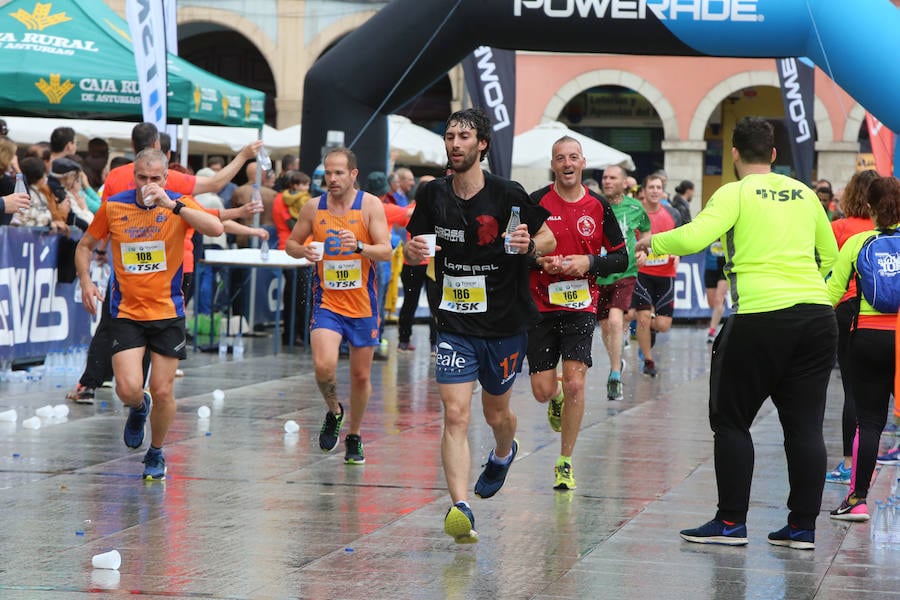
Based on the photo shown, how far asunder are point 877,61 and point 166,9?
246 inches

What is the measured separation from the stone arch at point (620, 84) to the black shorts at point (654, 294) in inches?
736

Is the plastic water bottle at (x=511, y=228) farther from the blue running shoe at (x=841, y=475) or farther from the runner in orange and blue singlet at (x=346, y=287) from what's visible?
the blue running shoe at (x=841, y=475)

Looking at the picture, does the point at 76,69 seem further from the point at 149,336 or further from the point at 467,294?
the point at 467,294

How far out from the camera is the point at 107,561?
598cm

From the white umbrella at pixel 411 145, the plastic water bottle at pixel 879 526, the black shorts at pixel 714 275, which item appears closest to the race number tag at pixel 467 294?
the plastic water bottle at pixel 879 526

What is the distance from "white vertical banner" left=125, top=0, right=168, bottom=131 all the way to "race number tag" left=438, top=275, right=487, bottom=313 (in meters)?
6.69

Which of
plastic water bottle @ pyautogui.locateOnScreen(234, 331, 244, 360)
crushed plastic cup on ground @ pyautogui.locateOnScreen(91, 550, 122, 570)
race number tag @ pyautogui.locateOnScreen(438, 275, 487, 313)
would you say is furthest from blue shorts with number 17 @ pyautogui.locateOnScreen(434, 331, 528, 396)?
plastic water bottle @ pyautogui.locateOnScreen(234, 331, 244, 360)

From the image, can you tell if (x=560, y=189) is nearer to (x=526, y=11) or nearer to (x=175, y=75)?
(x=526, y=11)

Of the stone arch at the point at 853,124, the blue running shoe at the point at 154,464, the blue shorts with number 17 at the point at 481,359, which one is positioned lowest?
the blue running shoe at the point at 154,464

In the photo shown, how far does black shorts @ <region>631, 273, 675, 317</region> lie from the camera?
15234 mm

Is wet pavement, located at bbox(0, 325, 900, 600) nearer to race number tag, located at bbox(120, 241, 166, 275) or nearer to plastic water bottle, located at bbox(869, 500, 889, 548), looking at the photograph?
plastic water bottle, located at bbox(869, 500, 889, 548)

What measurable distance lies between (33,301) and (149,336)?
483 cm

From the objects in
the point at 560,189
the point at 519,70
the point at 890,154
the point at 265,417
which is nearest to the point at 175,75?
the point at 265,417

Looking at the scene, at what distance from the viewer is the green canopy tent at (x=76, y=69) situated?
15344 millimetres
